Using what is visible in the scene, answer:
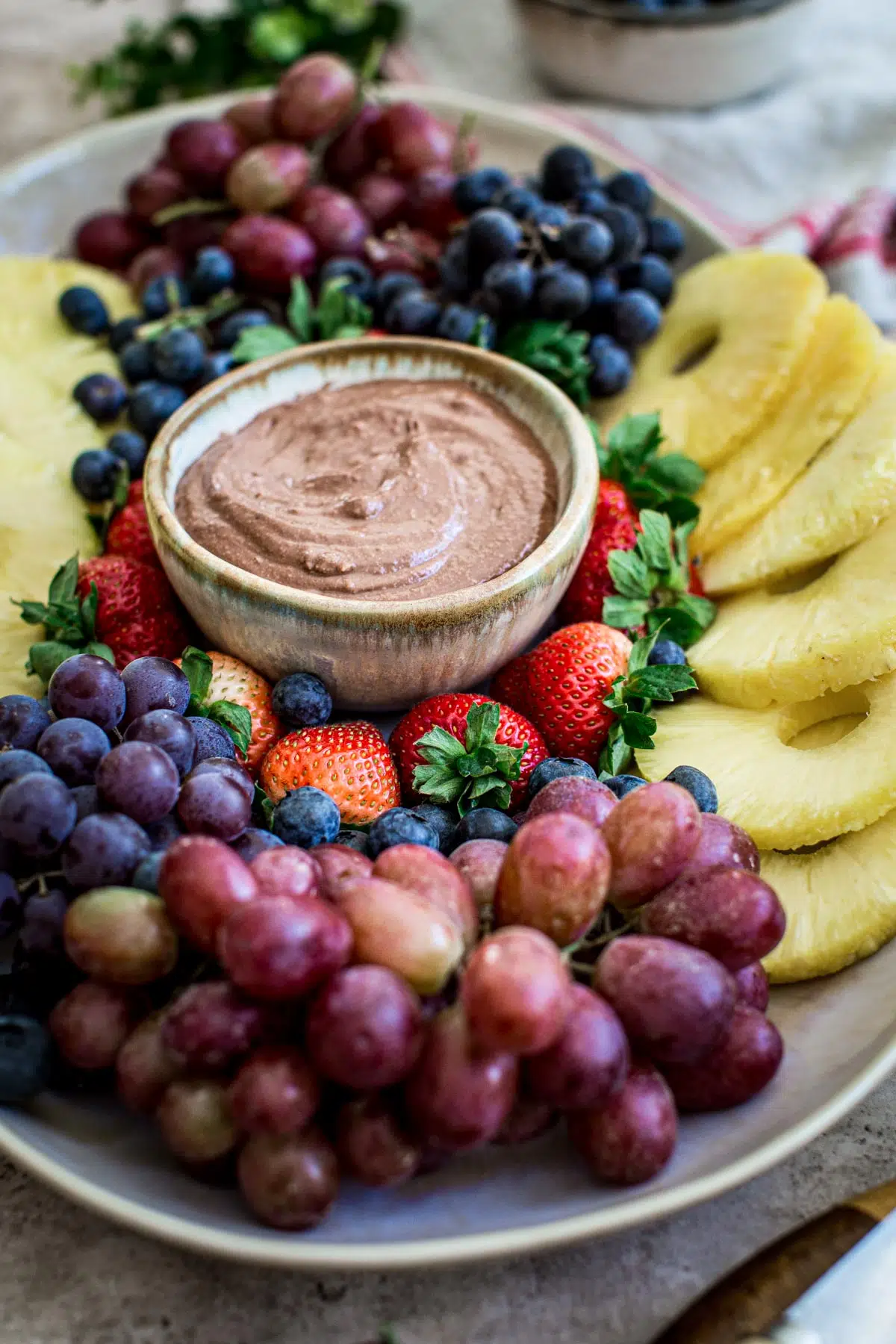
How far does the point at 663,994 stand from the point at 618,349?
1.37 metres

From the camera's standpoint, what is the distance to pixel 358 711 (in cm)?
171

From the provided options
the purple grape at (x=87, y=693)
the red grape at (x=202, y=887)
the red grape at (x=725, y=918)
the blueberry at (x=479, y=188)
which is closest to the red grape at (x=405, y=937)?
the red grape at (x=202, y=887)

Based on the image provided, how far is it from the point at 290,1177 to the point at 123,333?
1.70 meters

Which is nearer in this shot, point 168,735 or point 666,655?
point 168,735

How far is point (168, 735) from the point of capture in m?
1.32

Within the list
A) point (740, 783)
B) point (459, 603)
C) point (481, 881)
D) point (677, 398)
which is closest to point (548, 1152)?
point (481, 881)

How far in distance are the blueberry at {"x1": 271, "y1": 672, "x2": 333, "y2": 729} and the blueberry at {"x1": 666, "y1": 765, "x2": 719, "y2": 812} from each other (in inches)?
19.3

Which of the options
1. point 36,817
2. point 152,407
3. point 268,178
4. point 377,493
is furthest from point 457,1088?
point 268,178

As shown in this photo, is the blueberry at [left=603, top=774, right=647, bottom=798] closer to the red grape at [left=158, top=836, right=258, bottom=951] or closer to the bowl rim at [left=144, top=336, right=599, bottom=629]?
the bowl rim at [left=144, top=336, right=599, bottom=629]

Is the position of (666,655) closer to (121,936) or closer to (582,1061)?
(582,1061)

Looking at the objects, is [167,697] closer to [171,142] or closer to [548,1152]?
[548,1152]

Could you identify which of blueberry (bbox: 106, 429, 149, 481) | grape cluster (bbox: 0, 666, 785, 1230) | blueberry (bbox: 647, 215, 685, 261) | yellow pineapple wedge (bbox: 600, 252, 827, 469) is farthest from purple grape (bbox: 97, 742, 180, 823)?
blueberry (bbox: 647, 215, 685, 261)

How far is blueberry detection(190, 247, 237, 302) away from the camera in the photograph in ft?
7.24

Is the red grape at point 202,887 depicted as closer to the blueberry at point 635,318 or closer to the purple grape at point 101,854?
the purple grape at point 101,854
